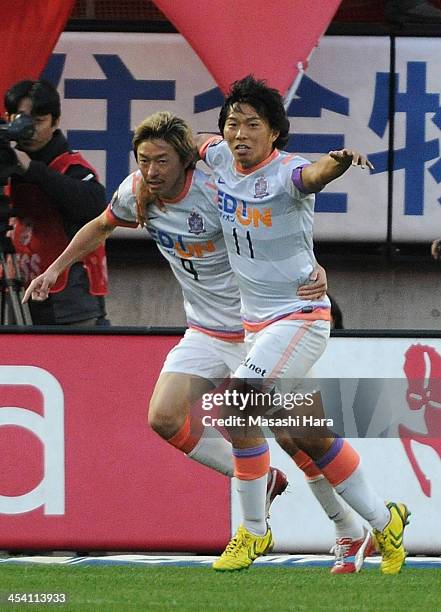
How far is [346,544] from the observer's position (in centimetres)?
725

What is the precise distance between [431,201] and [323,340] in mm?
4338

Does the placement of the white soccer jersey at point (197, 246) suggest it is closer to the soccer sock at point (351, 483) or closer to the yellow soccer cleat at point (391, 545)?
the soccer sock at point (351, 483)

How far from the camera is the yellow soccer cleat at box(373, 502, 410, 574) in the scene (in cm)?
705

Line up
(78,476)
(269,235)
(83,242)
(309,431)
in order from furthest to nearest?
(78,476), (83,242), (309,431), (269,235)

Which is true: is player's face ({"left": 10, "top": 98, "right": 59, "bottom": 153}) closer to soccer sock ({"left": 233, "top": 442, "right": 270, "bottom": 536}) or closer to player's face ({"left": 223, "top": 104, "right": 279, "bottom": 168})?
player's face ({"left": 223, "top": 104, "right": 279, "bottom": 168})

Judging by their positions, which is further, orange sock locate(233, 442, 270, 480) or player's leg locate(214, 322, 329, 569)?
orange sock locate(233, 442, 270, 480)

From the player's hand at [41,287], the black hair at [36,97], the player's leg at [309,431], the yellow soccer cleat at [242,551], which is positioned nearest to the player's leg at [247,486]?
the yellow soccer cleat at [242,551]

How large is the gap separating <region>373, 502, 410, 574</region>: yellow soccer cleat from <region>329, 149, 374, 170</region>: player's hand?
1.67 m

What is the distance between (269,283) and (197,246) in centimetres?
47

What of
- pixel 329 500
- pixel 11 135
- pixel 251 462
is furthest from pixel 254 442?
pixel 11 135

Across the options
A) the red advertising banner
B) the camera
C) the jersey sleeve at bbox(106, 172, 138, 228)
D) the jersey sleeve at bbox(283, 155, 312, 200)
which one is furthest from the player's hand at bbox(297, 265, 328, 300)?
the camera

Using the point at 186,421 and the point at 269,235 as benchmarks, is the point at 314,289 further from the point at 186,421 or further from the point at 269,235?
the point at 186,421

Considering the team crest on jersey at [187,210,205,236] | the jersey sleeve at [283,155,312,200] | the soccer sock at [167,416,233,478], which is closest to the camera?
the jersey sleeve at [283,155,312,200]

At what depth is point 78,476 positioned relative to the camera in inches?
319
